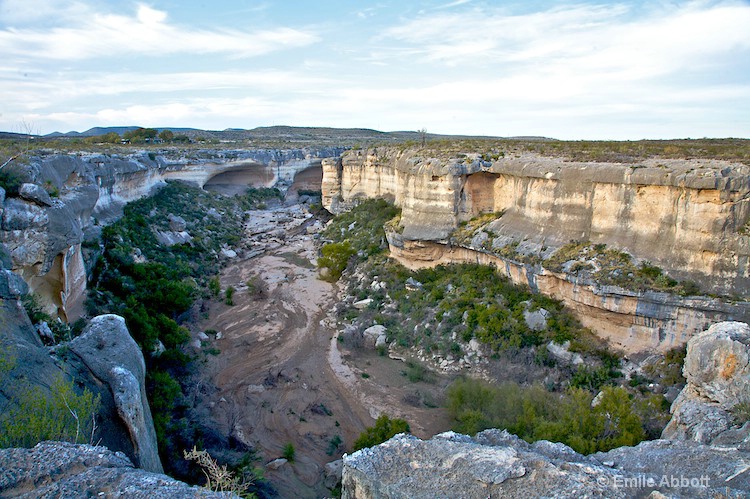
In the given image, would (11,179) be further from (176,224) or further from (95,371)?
(176,224)

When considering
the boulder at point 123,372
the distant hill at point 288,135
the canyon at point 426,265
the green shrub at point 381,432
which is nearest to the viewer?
the canyon at point 426,265

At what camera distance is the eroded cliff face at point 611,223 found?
1185 centimetres

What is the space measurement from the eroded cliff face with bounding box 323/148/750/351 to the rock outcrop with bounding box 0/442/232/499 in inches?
Answer: 459

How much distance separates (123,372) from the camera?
8.20 m

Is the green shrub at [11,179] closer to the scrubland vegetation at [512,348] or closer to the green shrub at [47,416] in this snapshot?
the green shrub at [47,416]

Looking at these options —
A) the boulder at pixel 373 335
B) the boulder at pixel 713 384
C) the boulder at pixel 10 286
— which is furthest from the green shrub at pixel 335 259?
the boulder at pixel 713 384

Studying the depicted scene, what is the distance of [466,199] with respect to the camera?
758 inches

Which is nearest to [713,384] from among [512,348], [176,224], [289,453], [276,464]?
[512,348]

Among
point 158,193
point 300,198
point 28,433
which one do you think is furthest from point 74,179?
point 300,198

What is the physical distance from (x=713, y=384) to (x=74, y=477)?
976 cm

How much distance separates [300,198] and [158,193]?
15.7 meters

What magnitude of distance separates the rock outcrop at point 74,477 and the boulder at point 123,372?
2.14 metres

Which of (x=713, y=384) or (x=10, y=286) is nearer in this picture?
(x=10, y=286)

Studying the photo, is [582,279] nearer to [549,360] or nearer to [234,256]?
[549,360]
